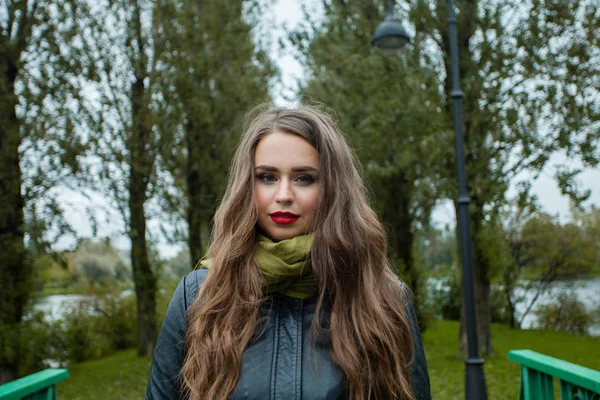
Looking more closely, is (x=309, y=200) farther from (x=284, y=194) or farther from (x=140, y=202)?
(x=140, y=202)

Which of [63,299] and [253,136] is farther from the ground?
[253,136]

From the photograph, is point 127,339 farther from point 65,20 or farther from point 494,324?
point 494,324

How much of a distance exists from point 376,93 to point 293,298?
9976 mm

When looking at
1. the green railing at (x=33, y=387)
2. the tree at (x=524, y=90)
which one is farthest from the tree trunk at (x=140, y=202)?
the green railing at (x=33, y=387)

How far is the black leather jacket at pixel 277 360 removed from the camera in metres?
1.88

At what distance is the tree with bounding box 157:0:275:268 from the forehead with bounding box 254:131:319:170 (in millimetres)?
11493

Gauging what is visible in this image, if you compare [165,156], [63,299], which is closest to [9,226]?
[165,156]

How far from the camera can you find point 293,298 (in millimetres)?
2041

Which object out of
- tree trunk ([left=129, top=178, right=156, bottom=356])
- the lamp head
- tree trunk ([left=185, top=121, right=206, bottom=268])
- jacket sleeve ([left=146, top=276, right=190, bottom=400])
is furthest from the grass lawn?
A: jacket sleeve ([left=146, top=276, right=190, bottom=400])

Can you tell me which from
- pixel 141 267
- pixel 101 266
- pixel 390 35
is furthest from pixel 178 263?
pixel 390 35

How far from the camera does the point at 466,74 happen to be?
11570mm

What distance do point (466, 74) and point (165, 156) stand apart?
6345mm

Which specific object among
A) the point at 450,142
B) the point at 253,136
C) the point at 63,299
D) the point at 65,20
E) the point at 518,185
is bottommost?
the point at 63,299

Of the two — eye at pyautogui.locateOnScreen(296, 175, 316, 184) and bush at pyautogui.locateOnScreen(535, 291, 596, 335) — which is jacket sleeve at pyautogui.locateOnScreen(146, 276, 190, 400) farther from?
bush at pyautogui.locateOnScreen(535, 291, 596, 335)
